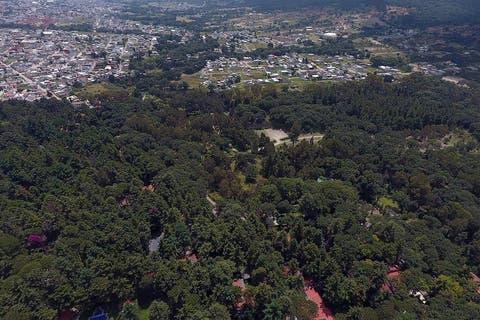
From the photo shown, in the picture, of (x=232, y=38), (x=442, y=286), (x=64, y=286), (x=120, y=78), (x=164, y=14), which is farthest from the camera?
(x=164, y=14)

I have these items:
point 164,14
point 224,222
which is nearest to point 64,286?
point 224,222

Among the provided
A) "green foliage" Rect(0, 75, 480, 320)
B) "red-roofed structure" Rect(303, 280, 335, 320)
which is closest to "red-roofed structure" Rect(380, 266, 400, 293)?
"green foliage" Rect(0, 75, 480, 320)

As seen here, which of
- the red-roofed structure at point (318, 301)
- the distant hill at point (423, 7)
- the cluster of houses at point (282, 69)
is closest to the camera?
the red-roofed structure at point (318, 301)

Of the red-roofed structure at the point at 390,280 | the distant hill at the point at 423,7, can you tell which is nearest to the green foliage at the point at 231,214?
the red-roofed structure at the point at 390,280

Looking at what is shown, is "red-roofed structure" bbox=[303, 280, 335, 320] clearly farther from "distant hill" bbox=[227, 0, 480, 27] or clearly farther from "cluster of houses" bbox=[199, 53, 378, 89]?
"distant hill" bbox=[227, 0, 480, 27]

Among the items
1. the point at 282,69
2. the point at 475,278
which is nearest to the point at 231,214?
the point at 475,278

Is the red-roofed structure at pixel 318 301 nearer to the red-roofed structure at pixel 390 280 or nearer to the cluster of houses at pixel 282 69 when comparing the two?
the red-roofed structure at pixel 390 280

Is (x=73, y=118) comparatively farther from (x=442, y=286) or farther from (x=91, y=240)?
(x=442, y=286)

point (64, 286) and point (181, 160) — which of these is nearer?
point (64, 286)

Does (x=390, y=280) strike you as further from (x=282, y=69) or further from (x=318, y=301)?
(x=282, y=69)
